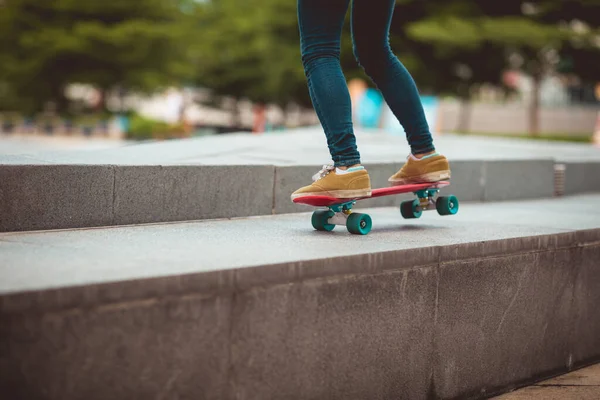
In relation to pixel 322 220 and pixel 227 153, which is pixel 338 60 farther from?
pixel 227 153

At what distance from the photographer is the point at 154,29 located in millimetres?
42281

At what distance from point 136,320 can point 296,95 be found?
4100 cm

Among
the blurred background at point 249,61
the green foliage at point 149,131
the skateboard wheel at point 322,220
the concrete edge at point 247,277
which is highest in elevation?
the blurred background at point 249,61

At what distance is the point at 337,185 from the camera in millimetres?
3762

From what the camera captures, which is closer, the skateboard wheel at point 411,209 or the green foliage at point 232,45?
the skateboard wheel at point 411,209

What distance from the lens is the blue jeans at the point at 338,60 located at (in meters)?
3.69

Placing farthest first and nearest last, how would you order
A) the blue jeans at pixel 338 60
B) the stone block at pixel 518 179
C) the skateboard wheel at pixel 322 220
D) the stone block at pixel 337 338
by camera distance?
the stone block at pixel 518 179 < the skateboard wheel at pixel 322 220 < the blue jeans at pixel 338 60 < the stone block at pixel 337 338

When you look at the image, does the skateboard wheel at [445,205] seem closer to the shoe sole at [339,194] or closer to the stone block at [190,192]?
the shoe sole at [339,194]

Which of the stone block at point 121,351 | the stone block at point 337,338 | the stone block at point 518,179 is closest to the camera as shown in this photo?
the stone block at point 121,351

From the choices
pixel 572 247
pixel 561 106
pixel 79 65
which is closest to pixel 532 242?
pixel 572 247

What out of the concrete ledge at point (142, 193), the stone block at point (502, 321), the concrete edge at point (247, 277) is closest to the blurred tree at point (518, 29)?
the concrete ledge at point (142, 193)

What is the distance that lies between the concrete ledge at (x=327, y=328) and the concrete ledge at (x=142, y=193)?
1.29 meters

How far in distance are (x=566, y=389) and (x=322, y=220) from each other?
1421 millimetres

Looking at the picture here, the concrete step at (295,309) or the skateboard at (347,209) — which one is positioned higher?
the skateboard at (347,209)
